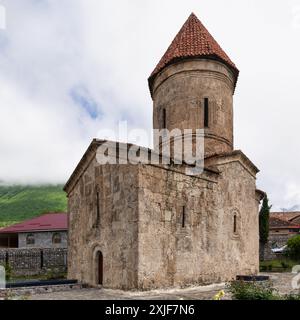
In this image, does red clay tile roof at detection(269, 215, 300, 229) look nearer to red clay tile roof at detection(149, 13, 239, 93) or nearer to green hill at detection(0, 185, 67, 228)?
red clay tile roof at detection(149, 13, 239, 93)

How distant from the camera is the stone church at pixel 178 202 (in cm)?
892

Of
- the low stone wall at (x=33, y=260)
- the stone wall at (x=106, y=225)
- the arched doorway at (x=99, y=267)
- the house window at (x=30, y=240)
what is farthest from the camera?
the house window at (x=30, y=240)

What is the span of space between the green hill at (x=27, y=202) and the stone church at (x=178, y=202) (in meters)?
45.5

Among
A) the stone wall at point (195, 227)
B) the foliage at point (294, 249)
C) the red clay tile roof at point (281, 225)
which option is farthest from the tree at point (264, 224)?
the stone wall at point (195, 227)

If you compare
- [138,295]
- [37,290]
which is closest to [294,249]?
[138,295]

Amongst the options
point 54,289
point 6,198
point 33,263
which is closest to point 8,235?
point 33,263

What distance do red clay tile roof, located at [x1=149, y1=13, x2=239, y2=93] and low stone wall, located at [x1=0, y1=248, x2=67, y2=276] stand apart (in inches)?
431

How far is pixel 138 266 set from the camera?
27.7 ft

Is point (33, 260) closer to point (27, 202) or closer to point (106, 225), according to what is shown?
point (106, 225)

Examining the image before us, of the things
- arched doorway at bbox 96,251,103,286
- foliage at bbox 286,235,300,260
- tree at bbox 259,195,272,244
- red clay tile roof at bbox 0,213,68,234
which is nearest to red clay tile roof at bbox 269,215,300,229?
tree at bbox 259,195,272,244

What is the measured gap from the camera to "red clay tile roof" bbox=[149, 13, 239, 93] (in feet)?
42.8

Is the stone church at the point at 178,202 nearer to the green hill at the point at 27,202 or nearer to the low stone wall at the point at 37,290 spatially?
the low stone wall at the point at 37,290

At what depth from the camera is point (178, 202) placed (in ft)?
32.1

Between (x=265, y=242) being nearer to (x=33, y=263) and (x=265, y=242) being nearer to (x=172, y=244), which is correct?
(x=33, y=263)
